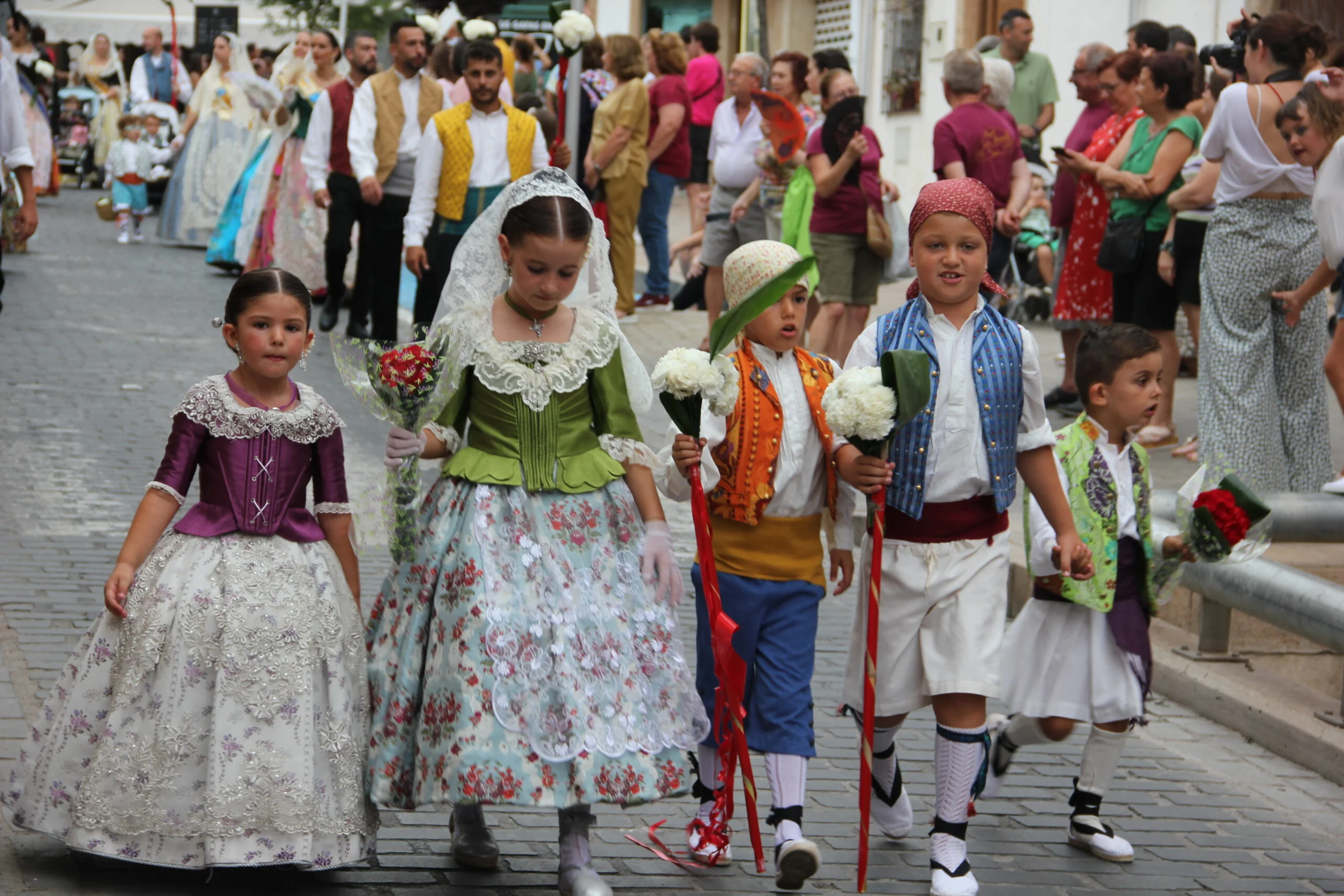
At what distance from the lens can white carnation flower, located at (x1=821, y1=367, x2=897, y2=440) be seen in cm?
435

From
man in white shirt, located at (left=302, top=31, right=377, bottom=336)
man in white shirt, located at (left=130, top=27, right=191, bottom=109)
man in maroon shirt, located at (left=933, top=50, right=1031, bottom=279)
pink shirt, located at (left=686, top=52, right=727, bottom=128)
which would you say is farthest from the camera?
man in white shirt, located at (left=130, top=27, right=191, bottom=109)

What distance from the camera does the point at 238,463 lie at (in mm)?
4320

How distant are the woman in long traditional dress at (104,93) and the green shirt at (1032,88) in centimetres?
1803

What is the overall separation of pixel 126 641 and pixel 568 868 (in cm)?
115

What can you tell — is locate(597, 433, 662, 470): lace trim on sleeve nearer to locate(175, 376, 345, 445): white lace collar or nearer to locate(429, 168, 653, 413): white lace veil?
locate(429, 168, 653, 413): white lace veil

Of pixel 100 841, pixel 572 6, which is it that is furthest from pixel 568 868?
pixel 572 6

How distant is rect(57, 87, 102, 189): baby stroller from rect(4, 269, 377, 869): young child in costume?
26728 mm

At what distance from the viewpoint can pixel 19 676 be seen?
5.78m

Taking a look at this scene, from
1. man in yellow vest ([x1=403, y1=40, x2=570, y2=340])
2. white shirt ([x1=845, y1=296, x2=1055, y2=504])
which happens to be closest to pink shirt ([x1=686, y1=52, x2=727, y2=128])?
man in yellow vest ([x1=403, y1=40, x2=570, y2=340])

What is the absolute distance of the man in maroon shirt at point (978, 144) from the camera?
10805 mm

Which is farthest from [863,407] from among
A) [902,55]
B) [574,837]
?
[902,55]

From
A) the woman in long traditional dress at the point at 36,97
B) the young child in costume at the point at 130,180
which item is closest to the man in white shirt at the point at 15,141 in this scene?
the woman in long traditional dress at the point at 36,97

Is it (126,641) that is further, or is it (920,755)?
(920,755)

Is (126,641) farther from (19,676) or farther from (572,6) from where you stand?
(572,6)
